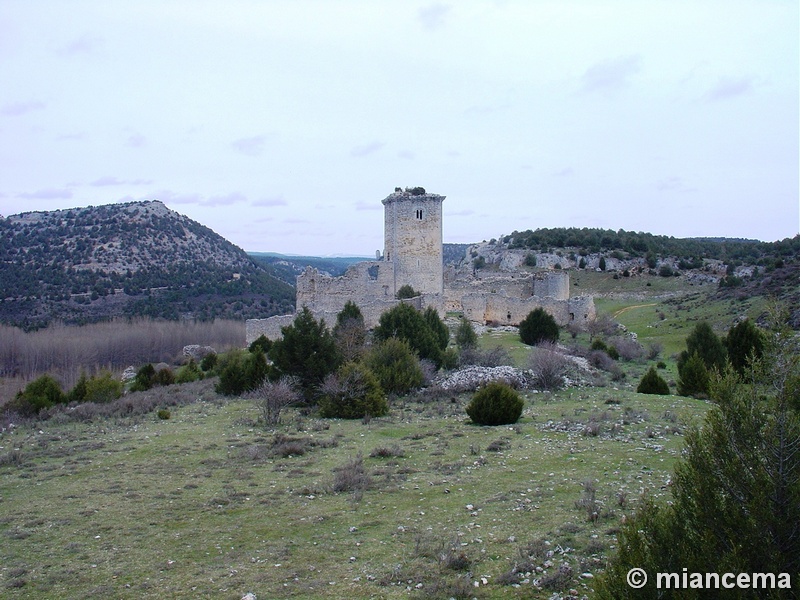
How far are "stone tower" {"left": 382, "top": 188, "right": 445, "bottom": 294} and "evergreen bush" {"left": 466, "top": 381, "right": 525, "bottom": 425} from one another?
20.1 meters

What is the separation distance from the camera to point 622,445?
36.5 ft

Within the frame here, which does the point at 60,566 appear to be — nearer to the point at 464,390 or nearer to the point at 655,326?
the point at 464,390

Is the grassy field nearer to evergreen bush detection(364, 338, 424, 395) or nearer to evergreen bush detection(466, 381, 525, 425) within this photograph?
evergreen bush detection(466, 381, 525, 425)

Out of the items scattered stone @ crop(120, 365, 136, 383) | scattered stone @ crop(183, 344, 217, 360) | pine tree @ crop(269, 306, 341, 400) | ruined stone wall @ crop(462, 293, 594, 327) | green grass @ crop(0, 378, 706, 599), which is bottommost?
scattered stone @ crop(120, 365, 136, 383)

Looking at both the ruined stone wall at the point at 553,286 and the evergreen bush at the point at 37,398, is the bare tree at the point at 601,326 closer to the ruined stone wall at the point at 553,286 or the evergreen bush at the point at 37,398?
the ruined stone wall at the point at 553,286

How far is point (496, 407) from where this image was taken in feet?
46.0

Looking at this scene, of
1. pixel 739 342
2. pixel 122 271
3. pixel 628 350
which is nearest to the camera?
pixel 739 342

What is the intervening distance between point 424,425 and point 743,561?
1066 cm

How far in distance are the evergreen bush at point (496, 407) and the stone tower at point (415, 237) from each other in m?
20.1

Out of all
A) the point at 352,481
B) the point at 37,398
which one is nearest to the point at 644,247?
the point at 37,398

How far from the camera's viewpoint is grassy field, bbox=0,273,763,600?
6.40 metres

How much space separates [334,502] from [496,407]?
19.1ft

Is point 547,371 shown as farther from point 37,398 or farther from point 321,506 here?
point 37,398

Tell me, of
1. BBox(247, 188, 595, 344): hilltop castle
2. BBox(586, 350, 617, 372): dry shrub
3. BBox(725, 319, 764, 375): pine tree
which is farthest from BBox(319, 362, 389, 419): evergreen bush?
BBox(247, 188, 595, 344): hilltop castle
